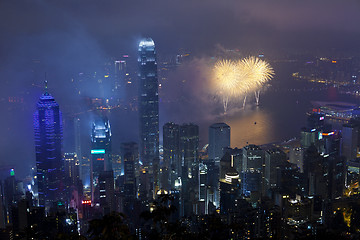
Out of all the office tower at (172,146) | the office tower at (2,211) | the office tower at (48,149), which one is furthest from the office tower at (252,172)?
the office tower at (2,211)

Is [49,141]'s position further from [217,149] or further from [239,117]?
[239,117]

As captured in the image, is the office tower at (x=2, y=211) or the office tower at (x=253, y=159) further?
the office tower at (x=253, y=159)

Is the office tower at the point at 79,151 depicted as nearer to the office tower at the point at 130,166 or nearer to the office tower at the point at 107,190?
the office tower at the point at 107,190

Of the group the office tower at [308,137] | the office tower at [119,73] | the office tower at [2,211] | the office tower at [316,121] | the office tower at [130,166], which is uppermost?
Answer: the office tower at [119,73]

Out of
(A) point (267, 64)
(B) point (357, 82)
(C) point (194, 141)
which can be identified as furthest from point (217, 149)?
(B) point (357, 82)

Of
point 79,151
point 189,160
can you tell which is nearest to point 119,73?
point 79,151

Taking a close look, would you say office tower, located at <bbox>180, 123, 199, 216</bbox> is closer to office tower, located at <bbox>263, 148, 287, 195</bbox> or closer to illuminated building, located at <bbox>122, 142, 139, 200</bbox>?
illuminated building, located at <bbox>122, 142, 139, 200</bbox>

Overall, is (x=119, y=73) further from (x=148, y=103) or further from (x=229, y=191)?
(x=229, y=191)
